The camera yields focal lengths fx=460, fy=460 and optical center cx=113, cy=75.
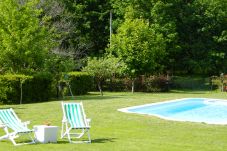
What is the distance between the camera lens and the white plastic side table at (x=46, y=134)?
32.5 ft

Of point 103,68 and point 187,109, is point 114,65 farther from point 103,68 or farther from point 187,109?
point 187,109

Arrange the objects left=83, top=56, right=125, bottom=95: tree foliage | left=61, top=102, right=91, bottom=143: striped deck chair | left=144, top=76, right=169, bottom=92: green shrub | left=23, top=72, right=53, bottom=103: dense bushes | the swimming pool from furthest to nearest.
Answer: left=144, top=76, right=169, bottom=92: green shrub, left=83, top=56, right=125, bottom=95: tree foliage, left=23, top=72, right=53, bottom=103: dense bushes, the swimming pool, left=61, top=102, right=91, bottom=143: striped deck chair

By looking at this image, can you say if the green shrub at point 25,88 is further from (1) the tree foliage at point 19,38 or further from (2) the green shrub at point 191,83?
(2) the green shrub at point 191,83

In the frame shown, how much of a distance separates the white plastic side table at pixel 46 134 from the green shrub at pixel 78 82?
15003 mm

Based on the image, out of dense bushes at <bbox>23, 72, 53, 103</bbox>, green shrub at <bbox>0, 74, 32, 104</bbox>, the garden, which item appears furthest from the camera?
dense bushes at <bbox>23, 72, 53, 103</bbox>

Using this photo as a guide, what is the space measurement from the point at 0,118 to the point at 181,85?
2835 centimetres

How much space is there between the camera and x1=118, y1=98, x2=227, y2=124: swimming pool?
17281 mm

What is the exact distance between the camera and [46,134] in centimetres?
993

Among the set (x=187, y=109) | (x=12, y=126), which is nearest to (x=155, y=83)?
(x=187, y=109)

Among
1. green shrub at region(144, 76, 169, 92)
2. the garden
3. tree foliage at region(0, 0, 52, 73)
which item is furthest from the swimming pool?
green shrub at region(144, 76, 169, 92)

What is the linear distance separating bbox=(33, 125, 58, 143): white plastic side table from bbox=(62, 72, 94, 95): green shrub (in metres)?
15.0

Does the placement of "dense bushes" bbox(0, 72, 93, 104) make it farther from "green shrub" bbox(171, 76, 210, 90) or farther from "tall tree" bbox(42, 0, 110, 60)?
"green shrub" bbox(171, 76, 210, 90)

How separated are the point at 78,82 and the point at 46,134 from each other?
17025mm

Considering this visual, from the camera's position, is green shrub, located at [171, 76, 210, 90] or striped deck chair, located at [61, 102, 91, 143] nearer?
striped deck chair, located at [61, 102, 91, 143]
